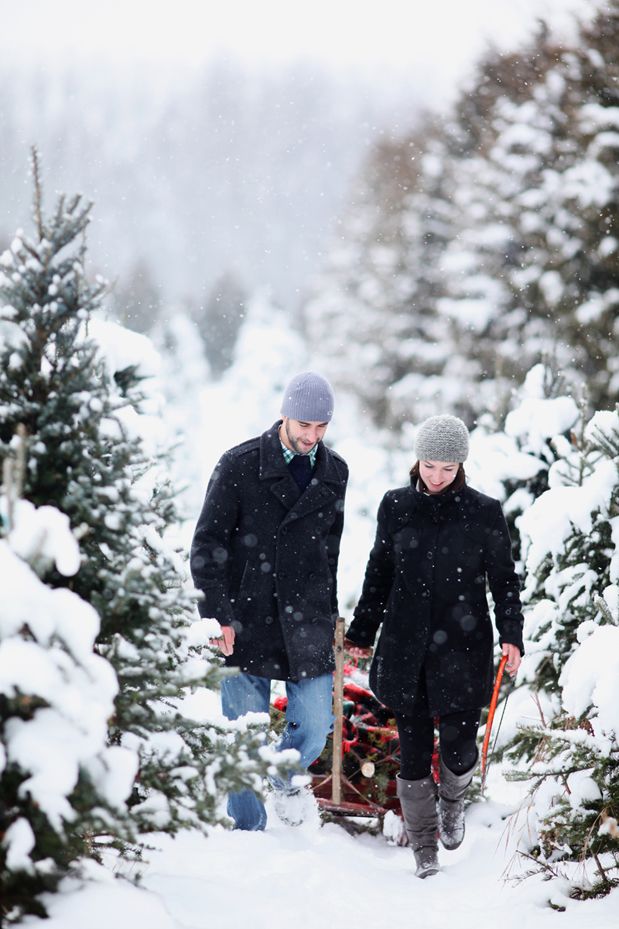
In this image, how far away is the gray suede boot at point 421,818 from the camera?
12.7 ft

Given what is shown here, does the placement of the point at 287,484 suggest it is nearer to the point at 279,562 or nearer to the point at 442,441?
the point at 279,562

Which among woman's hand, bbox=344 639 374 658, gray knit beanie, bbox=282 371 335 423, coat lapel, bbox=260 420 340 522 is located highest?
gray knit beanie, bbox=282 371 335 423

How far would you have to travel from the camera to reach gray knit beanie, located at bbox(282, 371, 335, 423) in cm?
375

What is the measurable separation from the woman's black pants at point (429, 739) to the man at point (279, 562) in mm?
377

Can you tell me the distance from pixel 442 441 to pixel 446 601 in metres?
0.71

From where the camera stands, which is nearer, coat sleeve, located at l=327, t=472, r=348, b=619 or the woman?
the woman

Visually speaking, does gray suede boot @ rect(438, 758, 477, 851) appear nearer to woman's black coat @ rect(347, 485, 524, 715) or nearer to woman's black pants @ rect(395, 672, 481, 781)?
woman's black pants @ rect(395, 672, 481, 781)

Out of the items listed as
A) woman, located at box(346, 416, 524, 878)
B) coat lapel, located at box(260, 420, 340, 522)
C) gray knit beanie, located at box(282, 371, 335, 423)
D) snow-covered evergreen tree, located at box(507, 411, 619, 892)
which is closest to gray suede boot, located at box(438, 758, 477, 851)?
woman, located at box(346, 416, 524, 878)

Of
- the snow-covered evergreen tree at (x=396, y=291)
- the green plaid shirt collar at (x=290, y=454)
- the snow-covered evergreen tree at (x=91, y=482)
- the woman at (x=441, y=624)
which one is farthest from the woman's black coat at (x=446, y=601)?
the snow-covered evergreen tree at (x=396, y=291)

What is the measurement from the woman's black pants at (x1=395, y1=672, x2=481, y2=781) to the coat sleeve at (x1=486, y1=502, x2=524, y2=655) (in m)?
0.37

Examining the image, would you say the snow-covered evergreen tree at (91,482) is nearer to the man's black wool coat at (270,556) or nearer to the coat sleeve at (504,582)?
the man's black wool coat at (270,556)

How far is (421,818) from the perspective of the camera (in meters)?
3.89

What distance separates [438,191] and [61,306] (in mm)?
17556

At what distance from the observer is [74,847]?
6.73 feet
